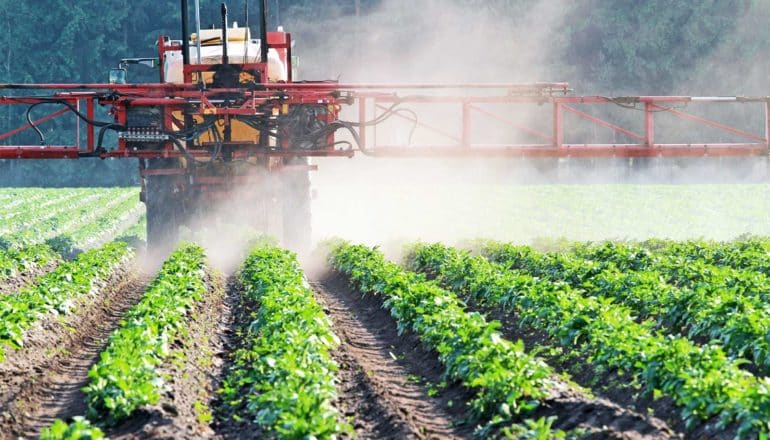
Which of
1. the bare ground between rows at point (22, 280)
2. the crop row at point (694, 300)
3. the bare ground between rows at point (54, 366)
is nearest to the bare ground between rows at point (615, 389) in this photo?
the crop row at point (694, 300)

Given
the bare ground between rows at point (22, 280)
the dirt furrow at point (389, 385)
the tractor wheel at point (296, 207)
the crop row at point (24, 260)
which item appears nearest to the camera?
the dirt furrow at point (389, 385)

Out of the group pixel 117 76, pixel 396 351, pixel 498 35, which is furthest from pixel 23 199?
pixel 396 351

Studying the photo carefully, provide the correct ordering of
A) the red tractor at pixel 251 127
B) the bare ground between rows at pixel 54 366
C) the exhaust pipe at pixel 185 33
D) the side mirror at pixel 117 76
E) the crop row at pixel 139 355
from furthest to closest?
the side mirror at pixel 117 76 < the exhaust pipe at pixel 185 33 < the red tractor at pixel 251 127 < the bare ground between rows at pixel 54 366 < the crop row at pixel 139 355

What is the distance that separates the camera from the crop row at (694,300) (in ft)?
33.6

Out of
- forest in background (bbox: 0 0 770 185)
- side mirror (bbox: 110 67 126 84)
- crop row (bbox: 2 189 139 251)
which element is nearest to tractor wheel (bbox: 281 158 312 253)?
side mirror (bbox: 110 67 126 84)

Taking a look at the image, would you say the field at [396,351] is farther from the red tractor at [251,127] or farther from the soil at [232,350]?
the red tractor at [251,127]

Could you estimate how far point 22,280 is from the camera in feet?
59.6

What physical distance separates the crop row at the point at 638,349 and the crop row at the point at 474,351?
0.64 meters

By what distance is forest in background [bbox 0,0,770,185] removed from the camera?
214 feet

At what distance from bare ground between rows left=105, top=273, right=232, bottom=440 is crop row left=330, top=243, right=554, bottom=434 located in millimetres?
1914

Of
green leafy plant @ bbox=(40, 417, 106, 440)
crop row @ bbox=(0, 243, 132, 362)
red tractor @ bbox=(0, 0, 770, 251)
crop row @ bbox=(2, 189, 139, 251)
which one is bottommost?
crop row @ bbox=(2, 189, 139, 251)

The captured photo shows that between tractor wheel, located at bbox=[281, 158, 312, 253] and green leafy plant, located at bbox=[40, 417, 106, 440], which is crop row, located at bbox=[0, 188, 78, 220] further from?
green leafy plant, located at bbox=[40, 417, 106, 440]

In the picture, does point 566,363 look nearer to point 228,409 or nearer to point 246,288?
point 228,409

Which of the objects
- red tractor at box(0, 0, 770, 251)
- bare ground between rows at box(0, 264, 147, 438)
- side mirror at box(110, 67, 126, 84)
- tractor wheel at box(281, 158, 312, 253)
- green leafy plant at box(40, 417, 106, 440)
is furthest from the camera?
tractor wheel at box(281, 158, 312, 253)
